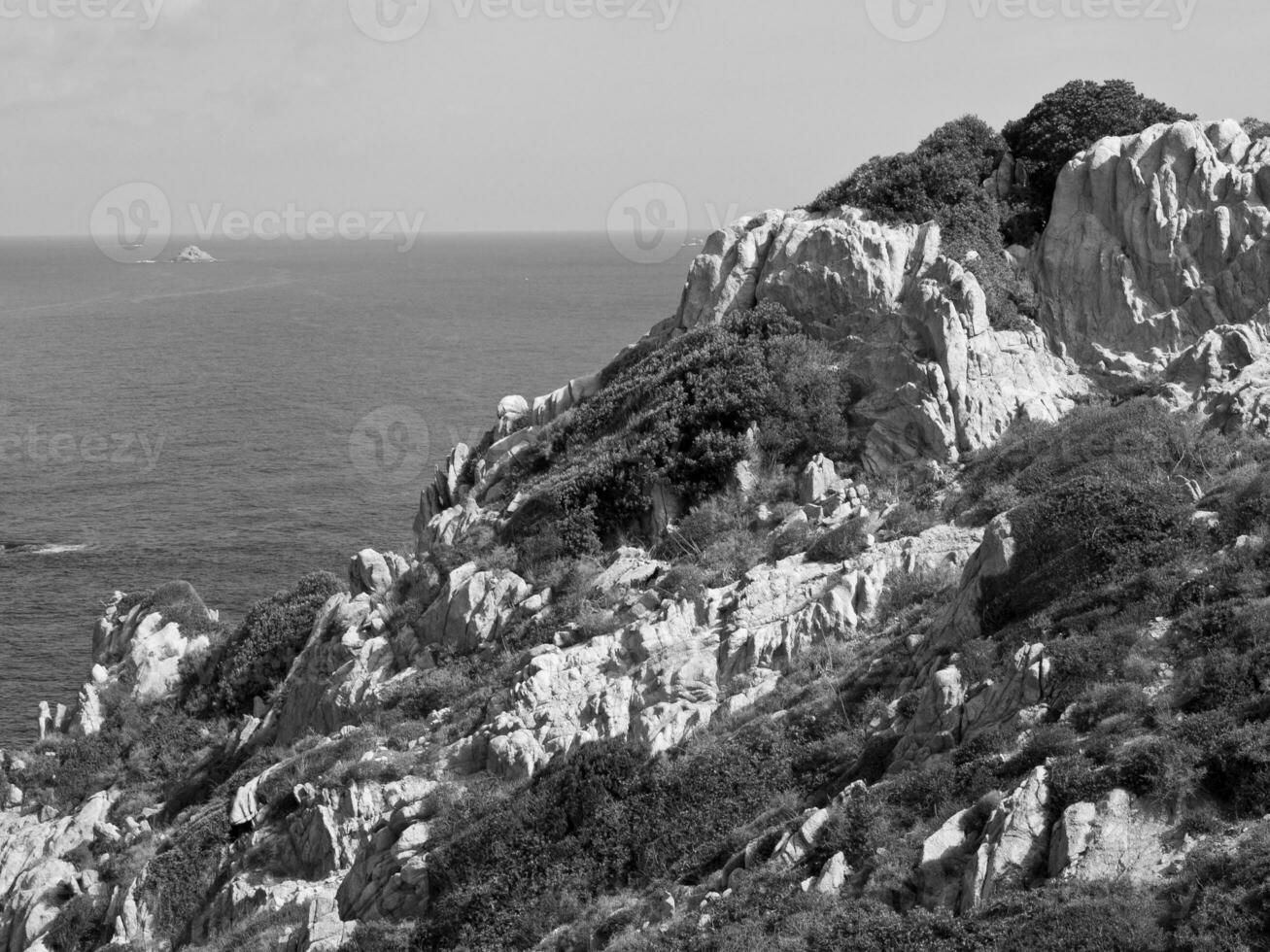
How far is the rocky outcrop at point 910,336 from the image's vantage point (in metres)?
31.8

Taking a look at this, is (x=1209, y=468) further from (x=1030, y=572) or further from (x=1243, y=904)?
(x=1243, y=904)

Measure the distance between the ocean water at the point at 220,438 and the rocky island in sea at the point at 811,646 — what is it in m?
21.1

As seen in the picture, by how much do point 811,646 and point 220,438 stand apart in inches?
2961

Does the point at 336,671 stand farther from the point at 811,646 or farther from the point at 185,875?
the point at 811,646

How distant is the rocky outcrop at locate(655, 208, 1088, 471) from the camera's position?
31.8 meters

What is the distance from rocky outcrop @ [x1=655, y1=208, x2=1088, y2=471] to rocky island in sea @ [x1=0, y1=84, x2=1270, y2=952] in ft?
0.38

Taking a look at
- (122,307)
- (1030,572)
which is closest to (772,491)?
(1030,572)

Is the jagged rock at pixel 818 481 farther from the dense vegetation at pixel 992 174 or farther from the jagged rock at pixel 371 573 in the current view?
the jagged rock at pixel 371 573

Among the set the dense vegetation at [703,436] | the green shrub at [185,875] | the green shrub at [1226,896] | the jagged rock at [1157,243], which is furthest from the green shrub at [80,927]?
the jagged rock at [1157,243]

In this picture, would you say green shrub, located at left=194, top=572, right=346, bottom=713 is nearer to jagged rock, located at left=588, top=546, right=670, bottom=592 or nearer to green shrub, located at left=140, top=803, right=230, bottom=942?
green shrub, located at left=140, top=803, right=230, bottom=942

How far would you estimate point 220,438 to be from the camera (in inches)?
3622

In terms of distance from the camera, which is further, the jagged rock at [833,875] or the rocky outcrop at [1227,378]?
the rocky outcrop at [1227,378]

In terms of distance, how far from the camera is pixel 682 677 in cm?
2562

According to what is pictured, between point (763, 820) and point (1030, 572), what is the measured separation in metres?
6.81
